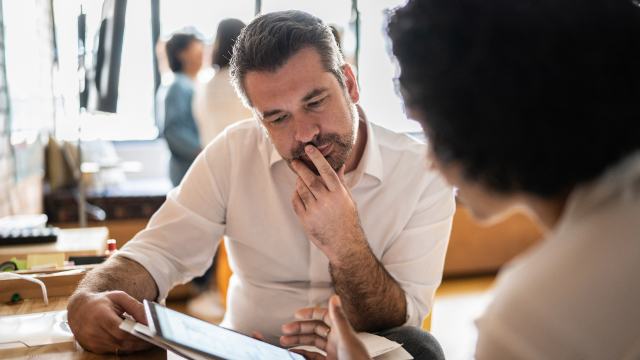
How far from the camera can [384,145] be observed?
1569mm

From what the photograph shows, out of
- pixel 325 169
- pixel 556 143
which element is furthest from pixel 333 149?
pixel 556 143

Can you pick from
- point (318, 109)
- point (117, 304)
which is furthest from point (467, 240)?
point (117, 304)

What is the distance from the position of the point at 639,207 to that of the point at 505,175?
133 millimetres

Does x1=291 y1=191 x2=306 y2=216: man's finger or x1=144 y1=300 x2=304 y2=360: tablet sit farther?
x1=291 y1=191 x2=306 y2=216: man's finger

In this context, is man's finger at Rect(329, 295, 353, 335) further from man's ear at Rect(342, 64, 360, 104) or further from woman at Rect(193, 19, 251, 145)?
woman at Rect(193, 19, 251, 145)

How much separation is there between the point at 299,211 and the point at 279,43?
37 cm

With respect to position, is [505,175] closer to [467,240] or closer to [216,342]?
[216,342]

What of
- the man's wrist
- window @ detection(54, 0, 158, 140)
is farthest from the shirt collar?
window @ detection(54, 0, 158, 140)

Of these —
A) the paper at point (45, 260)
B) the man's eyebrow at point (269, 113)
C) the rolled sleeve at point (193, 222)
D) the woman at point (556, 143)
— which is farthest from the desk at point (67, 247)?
the woman at point (556, 143)

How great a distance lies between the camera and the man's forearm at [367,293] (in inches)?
53.6

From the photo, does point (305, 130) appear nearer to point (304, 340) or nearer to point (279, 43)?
point (279, 43)

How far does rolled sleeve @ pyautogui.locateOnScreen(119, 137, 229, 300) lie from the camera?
4.96 ft

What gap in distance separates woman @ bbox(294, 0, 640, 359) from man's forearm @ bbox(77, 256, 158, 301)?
2.88 ft

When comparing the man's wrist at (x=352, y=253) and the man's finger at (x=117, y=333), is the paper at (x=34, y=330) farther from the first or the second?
the man's wrist at (x=352, y=253)
